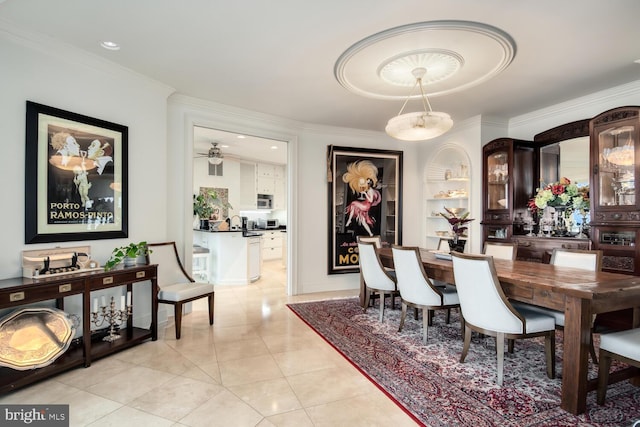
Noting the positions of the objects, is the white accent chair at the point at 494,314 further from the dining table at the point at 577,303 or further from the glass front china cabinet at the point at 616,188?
the glass front china cabinet at the point at 616,188

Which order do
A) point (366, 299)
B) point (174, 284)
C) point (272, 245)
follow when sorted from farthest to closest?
point (272, 245) → point (366, 299) → point (174, 284)

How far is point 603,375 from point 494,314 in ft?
2.17

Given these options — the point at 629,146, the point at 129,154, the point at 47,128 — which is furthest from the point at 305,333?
the point at 629,146

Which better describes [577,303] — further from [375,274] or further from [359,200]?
[359,200]

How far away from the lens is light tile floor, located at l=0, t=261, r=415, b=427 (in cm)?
195

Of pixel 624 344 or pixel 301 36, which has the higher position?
pixel 301 36

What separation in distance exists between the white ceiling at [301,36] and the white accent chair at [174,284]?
185 centimetres

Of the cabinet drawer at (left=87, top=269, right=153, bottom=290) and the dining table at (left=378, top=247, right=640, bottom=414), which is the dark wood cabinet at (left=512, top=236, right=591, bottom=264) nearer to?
the dining table at (left=378, top=247, right=640, bottom=414)

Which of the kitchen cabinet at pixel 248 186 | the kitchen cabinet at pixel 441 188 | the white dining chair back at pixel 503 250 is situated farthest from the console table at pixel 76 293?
the kitchen cabinet at pixel 248 186

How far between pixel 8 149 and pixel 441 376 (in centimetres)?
370

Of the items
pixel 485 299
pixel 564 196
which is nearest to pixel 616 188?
pixel 564 196

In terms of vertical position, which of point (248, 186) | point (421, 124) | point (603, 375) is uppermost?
point (421, 124)

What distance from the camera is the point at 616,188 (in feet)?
11.0

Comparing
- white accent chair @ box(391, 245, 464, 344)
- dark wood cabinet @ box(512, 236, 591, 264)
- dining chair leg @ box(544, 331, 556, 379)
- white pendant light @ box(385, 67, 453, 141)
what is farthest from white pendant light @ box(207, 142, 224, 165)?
dining chair leg @ box(544, 331, 556, 379)
